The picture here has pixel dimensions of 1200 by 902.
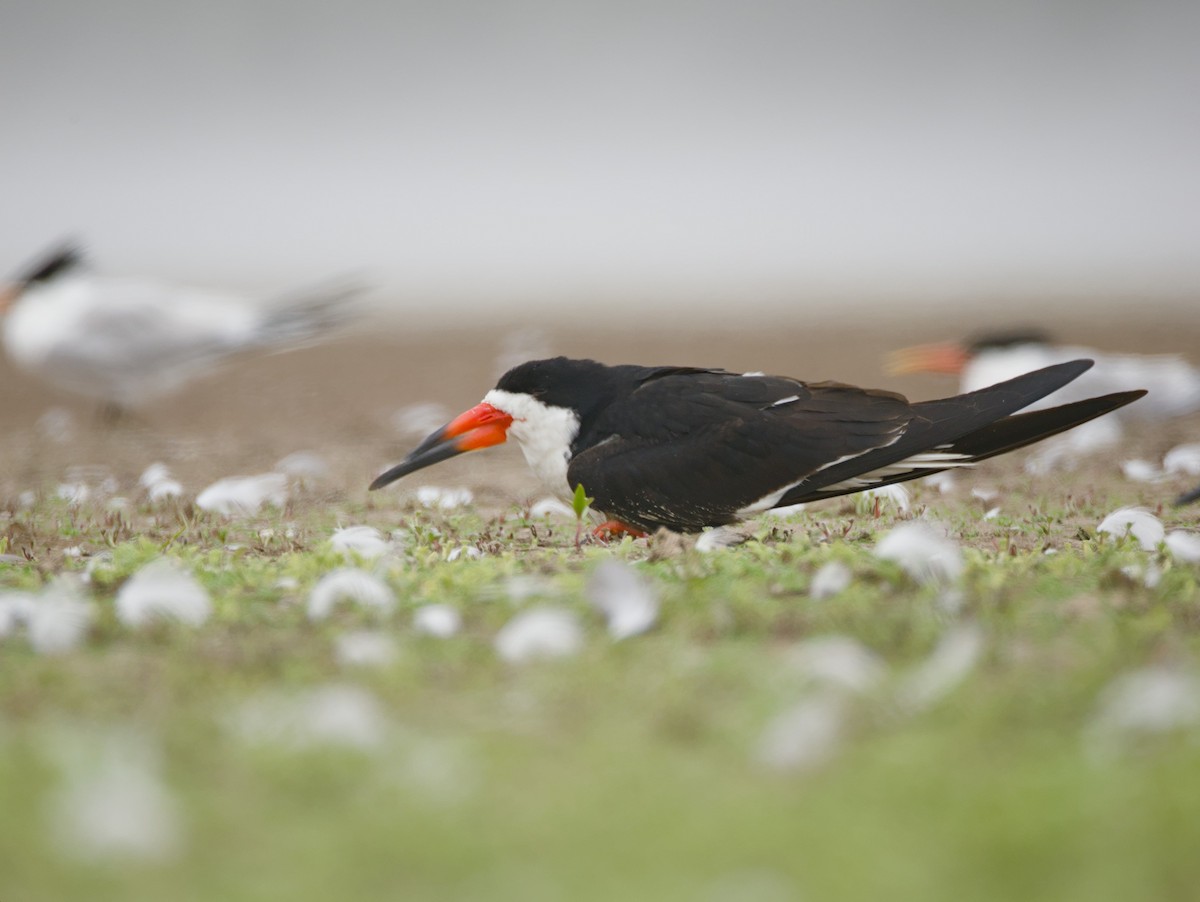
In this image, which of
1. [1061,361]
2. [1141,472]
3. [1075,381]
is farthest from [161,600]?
[1061,361]

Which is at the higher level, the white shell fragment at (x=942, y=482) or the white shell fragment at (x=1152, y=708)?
the white shell fragment at (x=1152, y=708)

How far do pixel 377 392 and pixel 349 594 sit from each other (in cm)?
859

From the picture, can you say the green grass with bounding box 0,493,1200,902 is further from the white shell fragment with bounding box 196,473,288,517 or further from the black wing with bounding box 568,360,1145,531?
the white shell fragment with bounding box 196,473,288,517

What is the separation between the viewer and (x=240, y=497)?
5.51 m

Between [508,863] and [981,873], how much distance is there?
2.34 ft

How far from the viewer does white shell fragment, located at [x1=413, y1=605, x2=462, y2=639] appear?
3.09 metres

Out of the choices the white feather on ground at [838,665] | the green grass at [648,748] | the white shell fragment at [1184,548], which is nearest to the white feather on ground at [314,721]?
the green grass at [648,748]

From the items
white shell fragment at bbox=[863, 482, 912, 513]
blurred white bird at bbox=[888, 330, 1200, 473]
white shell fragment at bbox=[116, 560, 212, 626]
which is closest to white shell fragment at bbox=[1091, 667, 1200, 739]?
white shell fragment at bbox=[116, 560, 212, 626]

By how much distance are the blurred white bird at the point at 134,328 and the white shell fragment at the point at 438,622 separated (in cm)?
645

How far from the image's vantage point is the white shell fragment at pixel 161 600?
126 inches

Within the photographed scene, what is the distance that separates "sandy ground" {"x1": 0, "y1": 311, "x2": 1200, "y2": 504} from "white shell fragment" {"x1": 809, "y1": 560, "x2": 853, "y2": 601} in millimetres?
2720

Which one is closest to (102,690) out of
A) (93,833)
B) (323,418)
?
(93,833)

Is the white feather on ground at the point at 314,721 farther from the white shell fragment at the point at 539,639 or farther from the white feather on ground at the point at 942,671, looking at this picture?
the white feather on ground at the point at 942,671

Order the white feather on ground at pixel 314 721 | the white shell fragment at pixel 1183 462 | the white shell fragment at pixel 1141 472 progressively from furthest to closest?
the white shell fragment at pixel 1183 462, the white shell fragment at pixel 1141 472, the white feather on ground at pixel 314 721
